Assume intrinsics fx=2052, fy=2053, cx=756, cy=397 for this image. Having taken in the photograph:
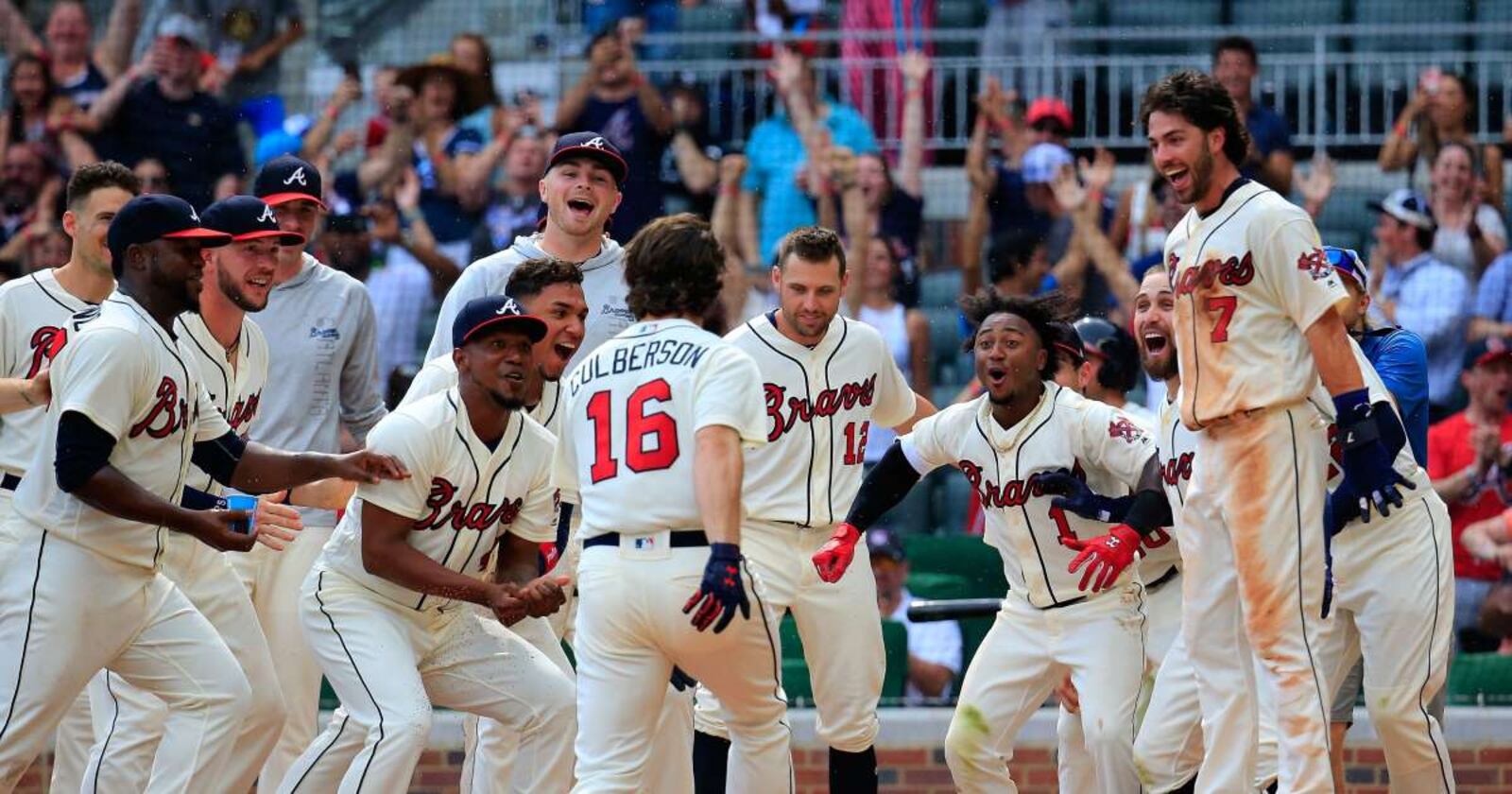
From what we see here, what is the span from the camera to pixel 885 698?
26.3 feet

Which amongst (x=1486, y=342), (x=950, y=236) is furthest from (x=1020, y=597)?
(x=950, y=236)

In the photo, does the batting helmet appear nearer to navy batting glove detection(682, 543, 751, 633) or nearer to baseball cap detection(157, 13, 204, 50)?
navy batting glove detection(682, 543, 751, 633)

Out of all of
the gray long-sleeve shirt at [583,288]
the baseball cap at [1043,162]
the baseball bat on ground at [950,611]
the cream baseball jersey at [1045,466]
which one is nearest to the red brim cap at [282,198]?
the gray long-sleeve shirt at [583,288]

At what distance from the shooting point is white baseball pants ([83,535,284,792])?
5.72 m

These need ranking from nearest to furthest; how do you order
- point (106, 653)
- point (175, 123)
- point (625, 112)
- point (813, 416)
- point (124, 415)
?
point (124, 415), point (106, 653), point (813, 416), point (625, 112), point (175, 123)

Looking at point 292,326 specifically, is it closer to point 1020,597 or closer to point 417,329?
point 1020,597

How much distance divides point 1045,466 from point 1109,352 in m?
1.06

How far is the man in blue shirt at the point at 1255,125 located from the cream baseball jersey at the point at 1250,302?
521 centimetres

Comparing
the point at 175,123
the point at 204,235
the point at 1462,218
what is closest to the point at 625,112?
the point at 175,123

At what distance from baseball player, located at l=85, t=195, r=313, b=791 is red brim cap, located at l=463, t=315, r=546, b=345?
782 millimetres

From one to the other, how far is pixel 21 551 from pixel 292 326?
5.29ft

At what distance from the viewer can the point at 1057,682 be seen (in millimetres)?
6180

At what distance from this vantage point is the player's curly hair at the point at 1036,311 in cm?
621

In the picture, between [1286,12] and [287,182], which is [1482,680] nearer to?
[287,182]
